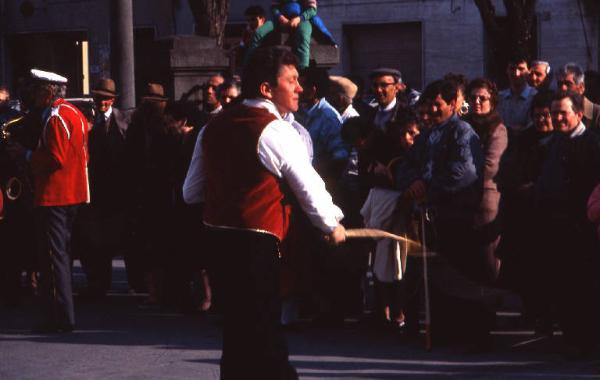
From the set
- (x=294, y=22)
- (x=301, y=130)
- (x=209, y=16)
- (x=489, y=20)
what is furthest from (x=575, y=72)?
(x=209, y=16)

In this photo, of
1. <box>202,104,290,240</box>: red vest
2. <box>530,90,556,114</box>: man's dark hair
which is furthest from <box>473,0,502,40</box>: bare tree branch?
<box>202,104,290,240</box>: red vest

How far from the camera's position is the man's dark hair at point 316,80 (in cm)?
1152

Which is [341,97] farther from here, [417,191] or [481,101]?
[417,191]

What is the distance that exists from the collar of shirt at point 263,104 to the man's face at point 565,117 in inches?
117

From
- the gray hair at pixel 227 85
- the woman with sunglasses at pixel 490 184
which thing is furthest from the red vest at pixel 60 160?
the woman with sunglasses at pixel 490 184

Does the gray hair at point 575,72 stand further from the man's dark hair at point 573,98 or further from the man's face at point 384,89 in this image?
the man's dark hair at point 573,98

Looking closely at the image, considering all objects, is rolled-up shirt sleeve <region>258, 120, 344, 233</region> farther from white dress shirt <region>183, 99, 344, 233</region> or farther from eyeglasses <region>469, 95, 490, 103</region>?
eyeglasses <region>469, 95, 490, 103</region>

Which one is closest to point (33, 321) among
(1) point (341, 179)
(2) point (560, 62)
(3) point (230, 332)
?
(1) point (341, 179)

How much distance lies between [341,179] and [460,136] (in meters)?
1.67

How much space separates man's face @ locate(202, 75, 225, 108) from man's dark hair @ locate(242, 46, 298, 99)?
196 inches

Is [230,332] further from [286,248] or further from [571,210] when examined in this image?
[571,210]

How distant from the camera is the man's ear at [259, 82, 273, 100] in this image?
7254 millimetres

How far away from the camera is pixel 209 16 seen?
23.6 metres

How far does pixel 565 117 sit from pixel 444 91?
85cm
